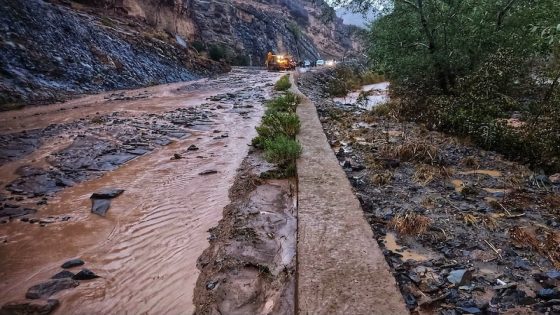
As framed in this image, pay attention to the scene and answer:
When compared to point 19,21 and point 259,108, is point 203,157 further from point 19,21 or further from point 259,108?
point 19,21

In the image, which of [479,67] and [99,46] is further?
[99,46]

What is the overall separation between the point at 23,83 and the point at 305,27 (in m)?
75.5

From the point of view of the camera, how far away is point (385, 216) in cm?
425

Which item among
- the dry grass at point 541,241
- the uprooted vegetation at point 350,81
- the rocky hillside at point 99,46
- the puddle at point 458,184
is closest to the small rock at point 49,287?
the dry grass at point 541,241

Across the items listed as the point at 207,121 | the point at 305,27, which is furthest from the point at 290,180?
the point at 305,27

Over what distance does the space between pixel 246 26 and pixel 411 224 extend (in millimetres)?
56064

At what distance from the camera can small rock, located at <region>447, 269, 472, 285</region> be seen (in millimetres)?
2945

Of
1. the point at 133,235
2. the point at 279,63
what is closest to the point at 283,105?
the point at 133,235

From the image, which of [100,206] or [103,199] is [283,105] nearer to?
[103,199]

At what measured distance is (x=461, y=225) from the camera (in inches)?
155

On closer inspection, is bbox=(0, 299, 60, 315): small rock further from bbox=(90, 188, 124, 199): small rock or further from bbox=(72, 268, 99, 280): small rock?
bbox=(90, 188, 124, 199): small rock

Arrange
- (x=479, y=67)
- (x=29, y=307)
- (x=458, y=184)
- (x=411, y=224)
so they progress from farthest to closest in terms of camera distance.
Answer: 1. (x=479, y=67)
2. (x=458, y=184)
3. (x=411, y=224)
4. (x=29, y=307)

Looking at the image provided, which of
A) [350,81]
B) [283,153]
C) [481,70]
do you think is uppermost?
[481,70]

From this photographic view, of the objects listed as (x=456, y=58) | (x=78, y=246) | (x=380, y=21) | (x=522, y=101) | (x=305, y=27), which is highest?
(x=305, y=27)
